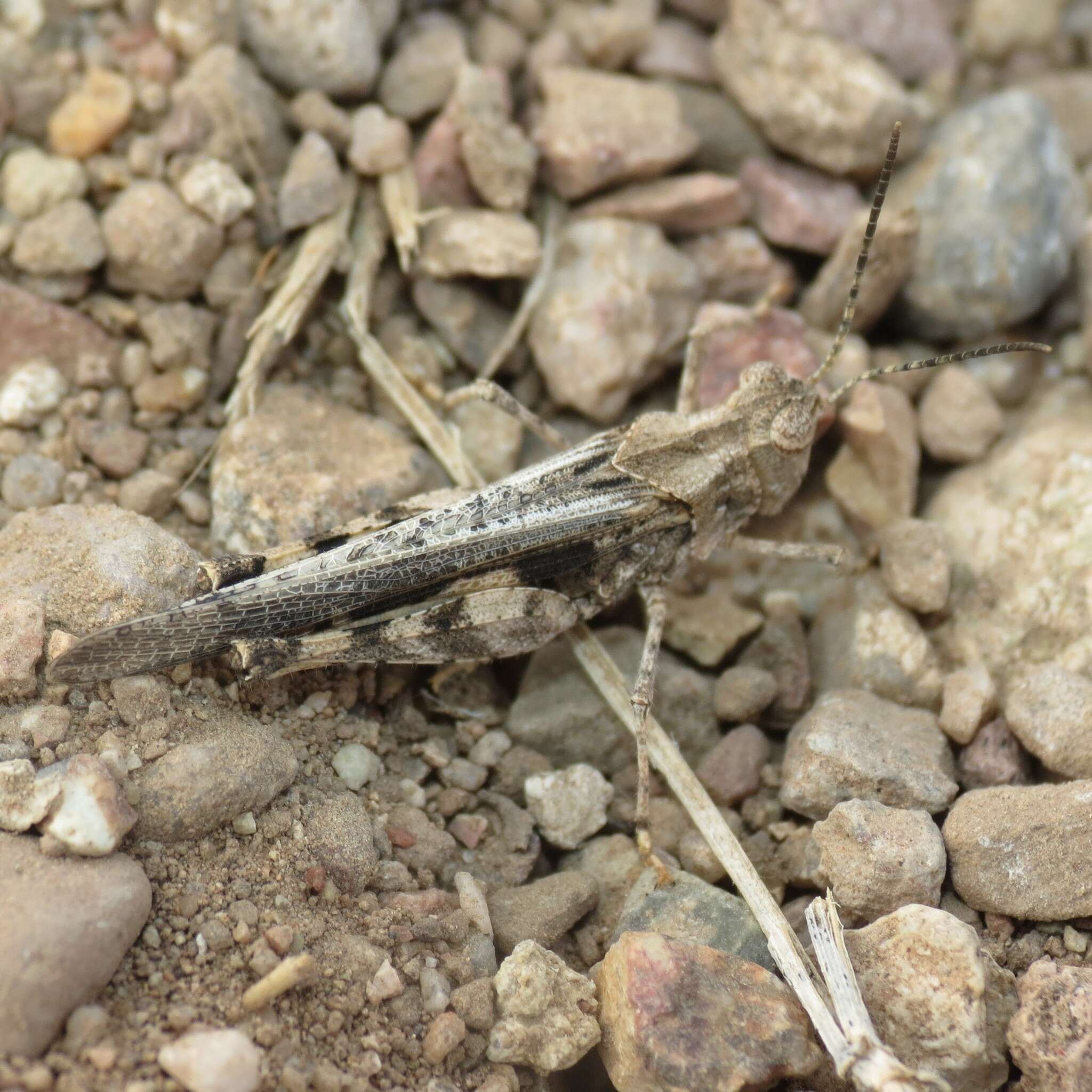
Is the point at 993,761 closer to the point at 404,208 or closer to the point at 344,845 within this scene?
the point at 344,845

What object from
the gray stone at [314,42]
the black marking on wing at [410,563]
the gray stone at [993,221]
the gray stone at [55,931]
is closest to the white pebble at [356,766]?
the black marking on wing at [410,563]

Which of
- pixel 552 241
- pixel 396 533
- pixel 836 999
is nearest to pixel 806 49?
pixel 552 241

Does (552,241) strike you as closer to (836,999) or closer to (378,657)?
(378,657)

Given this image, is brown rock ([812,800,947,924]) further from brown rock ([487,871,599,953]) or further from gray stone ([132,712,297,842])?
gray stone ([132,712,297,842])

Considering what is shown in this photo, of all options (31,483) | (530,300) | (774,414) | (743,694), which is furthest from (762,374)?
(31,483)

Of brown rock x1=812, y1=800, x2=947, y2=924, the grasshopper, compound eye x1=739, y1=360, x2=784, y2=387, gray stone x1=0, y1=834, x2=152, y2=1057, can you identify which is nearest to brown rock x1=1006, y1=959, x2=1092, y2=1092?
brown rock x1=812, y1=800, x2=947, y2=924
